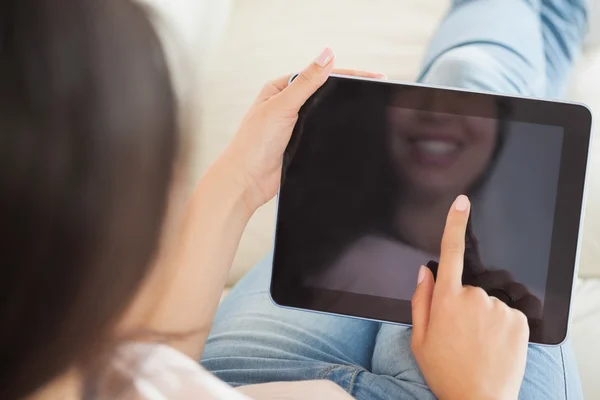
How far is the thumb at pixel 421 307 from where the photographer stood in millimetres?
519

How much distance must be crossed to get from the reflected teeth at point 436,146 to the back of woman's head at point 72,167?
280 millimetres

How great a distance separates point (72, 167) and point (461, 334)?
0.37 metres

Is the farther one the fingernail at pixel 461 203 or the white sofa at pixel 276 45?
the white sofa at pixel 276 45

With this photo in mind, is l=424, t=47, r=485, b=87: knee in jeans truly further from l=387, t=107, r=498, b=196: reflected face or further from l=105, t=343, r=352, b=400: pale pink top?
l=105, t=343, r=352, b=400: pale pink top

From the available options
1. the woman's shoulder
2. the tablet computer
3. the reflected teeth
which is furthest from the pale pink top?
the reflected teeth

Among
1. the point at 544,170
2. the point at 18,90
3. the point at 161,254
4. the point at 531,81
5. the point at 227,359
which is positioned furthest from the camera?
the point at 531,81

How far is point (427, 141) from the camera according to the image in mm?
518

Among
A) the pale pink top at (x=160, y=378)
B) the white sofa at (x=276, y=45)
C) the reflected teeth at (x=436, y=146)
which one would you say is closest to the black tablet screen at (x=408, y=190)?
the reflected teeth at (x=436, y=146)

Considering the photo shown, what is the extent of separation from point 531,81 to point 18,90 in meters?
0.68

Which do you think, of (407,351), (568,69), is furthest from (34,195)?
(568,69)

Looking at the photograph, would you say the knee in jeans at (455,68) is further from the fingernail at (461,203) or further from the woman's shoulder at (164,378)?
the woman's shoulder at (164,378)

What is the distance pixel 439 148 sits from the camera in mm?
517

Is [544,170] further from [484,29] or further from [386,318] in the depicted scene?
[484,29]

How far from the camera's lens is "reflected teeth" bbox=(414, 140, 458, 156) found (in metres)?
0.51
